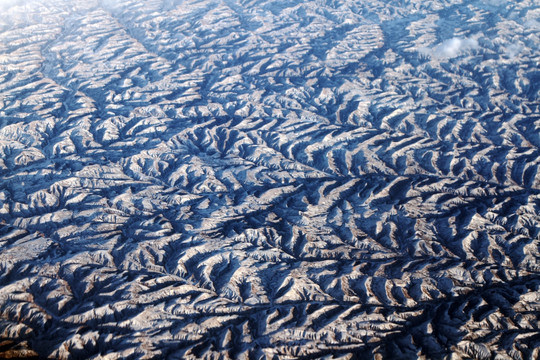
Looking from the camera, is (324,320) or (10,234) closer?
(324,320)

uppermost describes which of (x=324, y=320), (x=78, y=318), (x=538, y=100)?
(x=78, y=318)

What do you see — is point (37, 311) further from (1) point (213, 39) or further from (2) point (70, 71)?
(1) point (213, 39)

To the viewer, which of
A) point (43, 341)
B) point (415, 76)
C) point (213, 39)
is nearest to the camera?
point (43, 341)

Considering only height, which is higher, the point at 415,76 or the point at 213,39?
the point at 213,39

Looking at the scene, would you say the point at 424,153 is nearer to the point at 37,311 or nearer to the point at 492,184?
the point at 492,184

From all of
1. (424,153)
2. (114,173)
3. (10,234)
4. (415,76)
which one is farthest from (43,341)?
(415,76)

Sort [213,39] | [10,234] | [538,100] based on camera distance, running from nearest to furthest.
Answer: [10,234] < [538,100] < [213,39]
